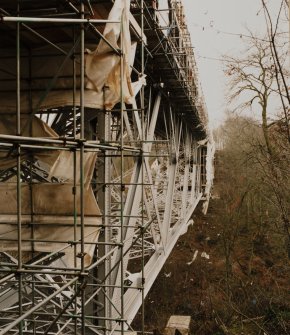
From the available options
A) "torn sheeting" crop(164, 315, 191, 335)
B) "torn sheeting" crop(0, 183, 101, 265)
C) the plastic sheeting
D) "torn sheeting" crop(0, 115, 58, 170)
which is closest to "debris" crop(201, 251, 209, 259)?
"torn sheeting" crop(164, 315, 191, 335)

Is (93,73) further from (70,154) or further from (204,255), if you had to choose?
(204,255)

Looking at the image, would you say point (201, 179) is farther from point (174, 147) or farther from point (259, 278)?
point (174, 147)

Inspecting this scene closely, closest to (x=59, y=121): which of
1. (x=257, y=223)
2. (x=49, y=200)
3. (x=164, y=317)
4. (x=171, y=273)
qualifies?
(x=49, y=200)

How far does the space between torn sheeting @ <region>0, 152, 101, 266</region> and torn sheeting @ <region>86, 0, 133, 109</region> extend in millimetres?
1346

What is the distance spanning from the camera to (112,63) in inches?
210

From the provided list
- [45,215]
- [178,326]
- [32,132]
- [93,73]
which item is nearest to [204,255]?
[178,326]

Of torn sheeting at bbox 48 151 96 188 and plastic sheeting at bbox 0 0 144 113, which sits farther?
torn sheeting at bbox 48 151 96 188

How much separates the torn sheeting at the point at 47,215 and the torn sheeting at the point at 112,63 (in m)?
1.35

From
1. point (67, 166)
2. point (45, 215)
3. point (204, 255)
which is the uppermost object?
point (67, 166)

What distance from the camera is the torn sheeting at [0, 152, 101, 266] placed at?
18.8ft

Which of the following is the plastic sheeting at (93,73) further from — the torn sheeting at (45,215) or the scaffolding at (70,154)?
the torn sheeting at (45,215)

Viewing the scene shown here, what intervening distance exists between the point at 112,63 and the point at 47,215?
2.38 m

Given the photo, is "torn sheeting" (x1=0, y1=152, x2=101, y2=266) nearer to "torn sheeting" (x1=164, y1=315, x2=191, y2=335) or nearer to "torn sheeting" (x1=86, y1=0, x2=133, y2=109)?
"torn sheeting" (x1=86, y1=0, x2=133, y2=109)

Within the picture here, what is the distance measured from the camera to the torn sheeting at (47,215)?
5.73m
